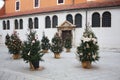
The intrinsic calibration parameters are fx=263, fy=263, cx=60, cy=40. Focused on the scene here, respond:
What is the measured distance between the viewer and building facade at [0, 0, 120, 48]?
92.1 ft

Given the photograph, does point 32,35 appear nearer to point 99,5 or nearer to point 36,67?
point 36,67

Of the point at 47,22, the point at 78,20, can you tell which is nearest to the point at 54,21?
the point at 47,22

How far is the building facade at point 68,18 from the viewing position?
92.1ft

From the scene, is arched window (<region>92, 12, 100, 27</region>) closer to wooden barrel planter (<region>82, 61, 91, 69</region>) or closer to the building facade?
the building facade

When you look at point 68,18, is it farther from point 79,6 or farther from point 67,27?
point 79,6

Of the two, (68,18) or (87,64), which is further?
(68,18)

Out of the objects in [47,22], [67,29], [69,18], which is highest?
[69,18]

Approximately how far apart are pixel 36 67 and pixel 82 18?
1824cm

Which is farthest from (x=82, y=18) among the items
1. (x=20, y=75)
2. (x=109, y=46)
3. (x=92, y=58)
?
(x=20, y=75)

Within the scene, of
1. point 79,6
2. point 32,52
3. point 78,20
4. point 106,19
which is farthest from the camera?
point 78,20

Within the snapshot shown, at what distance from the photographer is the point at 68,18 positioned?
107 feet

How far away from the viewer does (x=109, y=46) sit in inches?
1107

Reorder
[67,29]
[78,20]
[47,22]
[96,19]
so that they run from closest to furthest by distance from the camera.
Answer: [96,19]
[78,20]
[67,29]
[47,22]

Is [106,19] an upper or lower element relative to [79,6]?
lower
